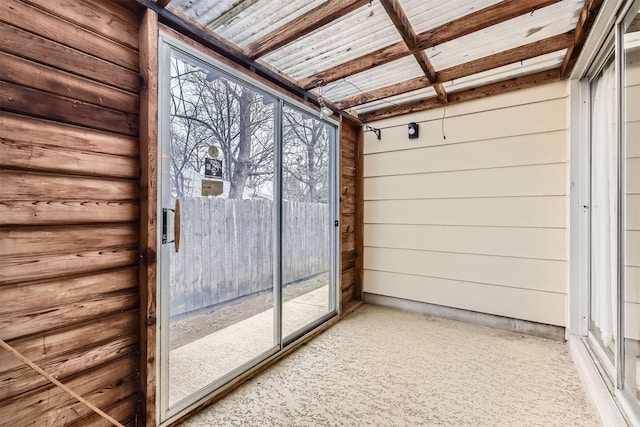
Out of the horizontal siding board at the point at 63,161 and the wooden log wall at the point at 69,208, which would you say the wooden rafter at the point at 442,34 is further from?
the horizontal siding board at the point at 63,161

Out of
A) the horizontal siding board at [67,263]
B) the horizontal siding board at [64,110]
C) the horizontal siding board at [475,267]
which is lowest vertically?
the horizontal siding board at [475,267]

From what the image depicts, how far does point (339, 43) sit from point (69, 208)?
1944 millimetres

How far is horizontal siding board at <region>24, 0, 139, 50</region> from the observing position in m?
1.26

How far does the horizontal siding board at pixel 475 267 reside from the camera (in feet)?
8.54

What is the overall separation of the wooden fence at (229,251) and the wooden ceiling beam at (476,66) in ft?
4.45

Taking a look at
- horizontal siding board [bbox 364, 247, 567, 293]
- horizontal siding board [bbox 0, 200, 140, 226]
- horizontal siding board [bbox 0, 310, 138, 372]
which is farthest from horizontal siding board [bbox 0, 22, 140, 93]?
horizontal siding board [bbox 364, 247, 567, 293]

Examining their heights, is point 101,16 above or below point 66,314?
above

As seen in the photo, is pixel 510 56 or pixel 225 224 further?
pixel 510 56

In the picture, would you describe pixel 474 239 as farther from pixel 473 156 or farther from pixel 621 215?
pixel 621 215

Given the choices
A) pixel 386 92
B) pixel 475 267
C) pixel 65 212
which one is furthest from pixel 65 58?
pixel 475 267

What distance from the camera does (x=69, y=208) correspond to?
1.28 meters

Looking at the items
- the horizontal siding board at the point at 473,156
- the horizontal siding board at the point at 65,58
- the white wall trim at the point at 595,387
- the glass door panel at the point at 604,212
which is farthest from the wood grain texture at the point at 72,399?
the horizontal siding board at the point at 473,156

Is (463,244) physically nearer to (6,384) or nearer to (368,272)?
(368,272)

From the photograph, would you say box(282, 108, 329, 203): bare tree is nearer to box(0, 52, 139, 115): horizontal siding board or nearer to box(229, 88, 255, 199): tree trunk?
box(229, 88, 255, 199): tree trunk
